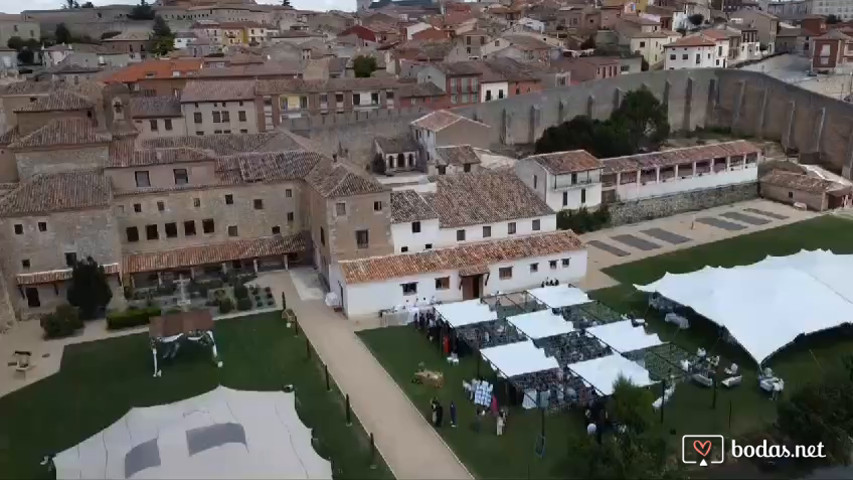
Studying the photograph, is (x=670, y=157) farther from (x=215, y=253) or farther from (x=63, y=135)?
(x=63, y=135)

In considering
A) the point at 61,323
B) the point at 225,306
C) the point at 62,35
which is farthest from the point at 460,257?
the point at 62,35

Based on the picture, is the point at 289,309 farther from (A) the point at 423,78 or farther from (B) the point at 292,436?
(A) the point at 423,78

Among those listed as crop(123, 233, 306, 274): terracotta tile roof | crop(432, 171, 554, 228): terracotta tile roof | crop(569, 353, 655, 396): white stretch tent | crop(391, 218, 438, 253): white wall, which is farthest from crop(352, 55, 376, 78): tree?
crop(569, 353, 655, 396): white stretch tent

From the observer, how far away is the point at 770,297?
23656mm

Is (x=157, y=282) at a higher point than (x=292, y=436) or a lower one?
lower

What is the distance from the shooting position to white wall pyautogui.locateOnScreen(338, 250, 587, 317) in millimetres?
26422

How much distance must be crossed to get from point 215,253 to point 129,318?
4873 mm

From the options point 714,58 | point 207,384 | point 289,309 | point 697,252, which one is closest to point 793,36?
point 714,58

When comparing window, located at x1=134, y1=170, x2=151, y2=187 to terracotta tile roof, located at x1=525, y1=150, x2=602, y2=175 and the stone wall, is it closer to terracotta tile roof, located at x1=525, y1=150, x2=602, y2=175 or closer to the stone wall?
terracotta tile roof, located at x1=525, y1=150, x2=602, y2=175

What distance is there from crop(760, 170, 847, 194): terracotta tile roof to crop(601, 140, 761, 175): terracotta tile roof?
6.04 ft

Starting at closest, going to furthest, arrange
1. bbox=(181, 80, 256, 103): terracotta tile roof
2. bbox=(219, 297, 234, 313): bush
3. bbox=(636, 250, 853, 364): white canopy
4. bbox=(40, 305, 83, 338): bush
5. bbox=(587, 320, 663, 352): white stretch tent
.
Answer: bbox=(587, 320, 663, 352): white stretch tent, bbox=(636, 250, 853, 364): white canopy, bbox=(40, 305, 83, 338): bush, bbox=(219, 297, 234, 313): bush, bbox=(181, 80, 256, 103): terracotta tile roof

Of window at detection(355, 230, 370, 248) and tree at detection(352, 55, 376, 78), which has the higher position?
tree at detection(352, 55, 376, 78)

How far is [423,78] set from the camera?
185 ft

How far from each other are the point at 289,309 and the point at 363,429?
344 inches
